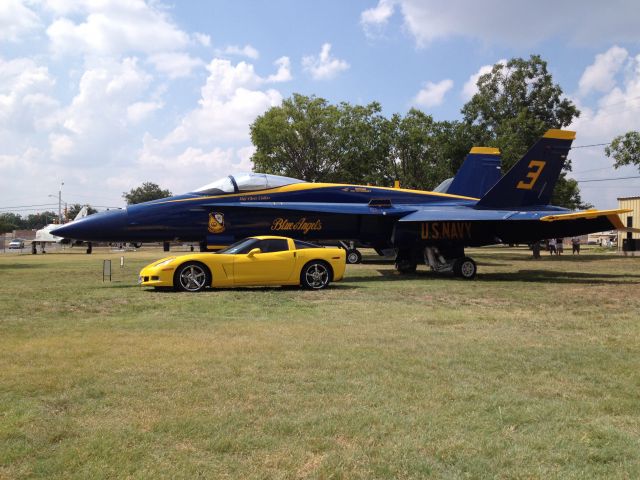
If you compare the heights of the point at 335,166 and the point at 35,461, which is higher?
the point at 335,166

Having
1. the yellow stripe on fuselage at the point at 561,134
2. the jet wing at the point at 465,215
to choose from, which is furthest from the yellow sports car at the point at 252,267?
the yellow stripe on fuselage at the point at 561,134

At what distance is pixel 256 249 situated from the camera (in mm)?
12125

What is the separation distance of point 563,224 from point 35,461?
1660 cm

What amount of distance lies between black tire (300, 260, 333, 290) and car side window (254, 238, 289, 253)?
69cm

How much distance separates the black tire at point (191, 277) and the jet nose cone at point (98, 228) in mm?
3157

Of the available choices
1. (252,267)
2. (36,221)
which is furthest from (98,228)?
(36,221)

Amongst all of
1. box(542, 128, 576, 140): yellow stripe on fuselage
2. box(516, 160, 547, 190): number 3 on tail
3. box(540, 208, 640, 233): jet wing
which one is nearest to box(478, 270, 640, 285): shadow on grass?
box(540, 208, 640, 233): jet wing

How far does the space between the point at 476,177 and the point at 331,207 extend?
26.9 feet

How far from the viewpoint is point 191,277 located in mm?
11875

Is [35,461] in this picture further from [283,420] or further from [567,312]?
[567,312]

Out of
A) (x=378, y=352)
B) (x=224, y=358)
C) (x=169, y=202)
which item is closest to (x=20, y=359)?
(x=224, y=358)

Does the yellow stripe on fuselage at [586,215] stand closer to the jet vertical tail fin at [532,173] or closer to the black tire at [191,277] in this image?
the jet vertical tail fin at [532,173]

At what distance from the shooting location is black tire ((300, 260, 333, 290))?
12.7 m

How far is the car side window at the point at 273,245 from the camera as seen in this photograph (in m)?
12.4
